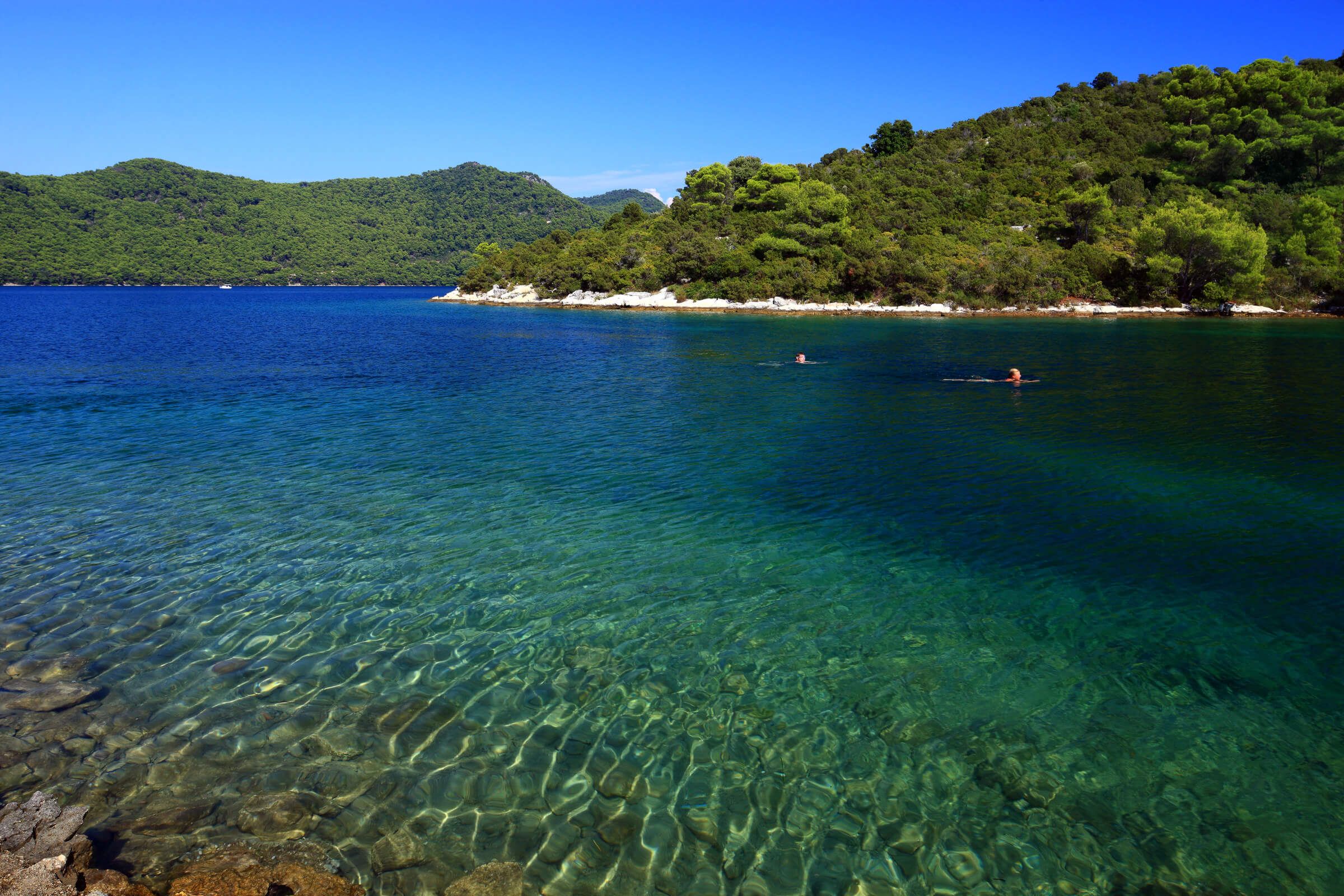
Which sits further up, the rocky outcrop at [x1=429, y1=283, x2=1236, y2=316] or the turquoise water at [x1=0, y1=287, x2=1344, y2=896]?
the rocky outcrop at [x1=429, y1=283, x2=1236, y2=316]

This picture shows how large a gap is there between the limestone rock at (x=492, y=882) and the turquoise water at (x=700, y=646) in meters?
0.16

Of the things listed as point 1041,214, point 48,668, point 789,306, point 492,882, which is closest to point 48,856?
point 492,882

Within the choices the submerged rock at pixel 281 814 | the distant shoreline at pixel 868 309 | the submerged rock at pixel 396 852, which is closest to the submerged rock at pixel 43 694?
the submerged rock at pixel 281 814

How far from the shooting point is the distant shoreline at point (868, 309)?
253ft

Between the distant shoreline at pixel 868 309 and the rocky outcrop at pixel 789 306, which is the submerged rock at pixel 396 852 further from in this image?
the rocky outcrop at pixel 789 306

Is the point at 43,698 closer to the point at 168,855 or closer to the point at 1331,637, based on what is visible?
the point at 168,855

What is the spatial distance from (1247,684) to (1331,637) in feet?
7.81

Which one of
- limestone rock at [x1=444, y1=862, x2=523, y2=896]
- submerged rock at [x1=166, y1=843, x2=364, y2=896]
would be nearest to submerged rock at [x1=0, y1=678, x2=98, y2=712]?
submerged rock at [x1=166, y1=843, x2=364, y2=896]

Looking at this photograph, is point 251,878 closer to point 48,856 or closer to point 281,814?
point 281,814

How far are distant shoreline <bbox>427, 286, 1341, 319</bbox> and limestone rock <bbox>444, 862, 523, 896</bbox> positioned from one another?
258ft

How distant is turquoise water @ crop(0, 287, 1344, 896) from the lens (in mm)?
6004

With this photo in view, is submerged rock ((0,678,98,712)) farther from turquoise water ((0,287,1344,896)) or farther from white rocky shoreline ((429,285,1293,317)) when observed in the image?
white rocky shoreline ((429,285,1293,317))

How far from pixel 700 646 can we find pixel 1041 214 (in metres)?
113

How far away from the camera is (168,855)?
554 centimetres
